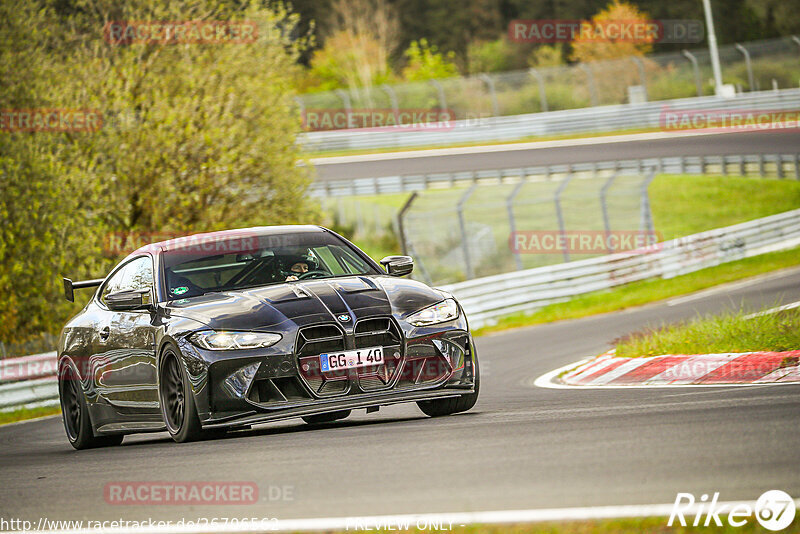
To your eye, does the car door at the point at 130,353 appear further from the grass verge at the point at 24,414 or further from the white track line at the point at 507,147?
the white track line at the point at 507,147

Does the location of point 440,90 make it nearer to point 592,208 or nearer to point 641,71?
point 641,71

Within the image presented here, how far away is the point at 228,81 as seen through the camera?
84.0 feet

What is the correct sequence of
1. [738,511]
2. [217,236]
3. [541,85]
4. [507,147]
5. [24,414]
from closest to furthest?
1. [738,511]
2. [217,236]
3. [24,414]
4. [507,147]
5. [541,85]

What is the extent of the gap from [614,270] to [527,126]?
2150cm

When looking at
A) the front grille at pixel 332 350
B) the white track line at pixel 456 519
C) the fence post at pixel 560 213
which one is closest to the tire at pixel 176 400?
the front grille at pixel 332 350

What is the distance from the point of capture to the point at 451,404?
28.7ft

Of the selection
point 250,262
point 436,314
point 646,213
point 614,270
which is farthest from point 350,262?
point 646,213

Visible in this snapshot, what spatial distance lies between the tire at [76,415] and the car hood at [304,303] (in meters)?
1.71

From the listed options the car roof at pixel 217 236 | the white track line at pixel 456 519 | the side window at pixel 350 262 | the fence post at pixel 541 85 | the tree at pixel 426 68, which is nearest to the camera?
the white track line at pixel 456 519

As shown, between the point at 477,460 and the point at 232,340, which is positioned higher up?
the point at 232,340

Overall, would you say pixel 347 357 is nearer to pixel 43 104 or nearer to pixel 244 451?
pixel 244 451

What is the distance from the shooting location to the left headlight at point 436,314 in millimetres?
8062

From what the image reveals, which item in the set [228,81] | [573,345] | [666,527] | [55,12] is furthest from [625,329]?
[55,12]

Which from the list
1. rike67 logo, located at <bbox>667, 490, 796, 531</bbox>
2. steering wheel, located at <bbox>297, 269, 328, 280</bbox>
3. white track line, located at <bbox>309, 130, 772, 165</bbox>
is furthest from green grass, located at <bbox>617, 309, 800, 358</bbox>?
white track line, located at <bbox>309, 130, 772, 165</bbox>
